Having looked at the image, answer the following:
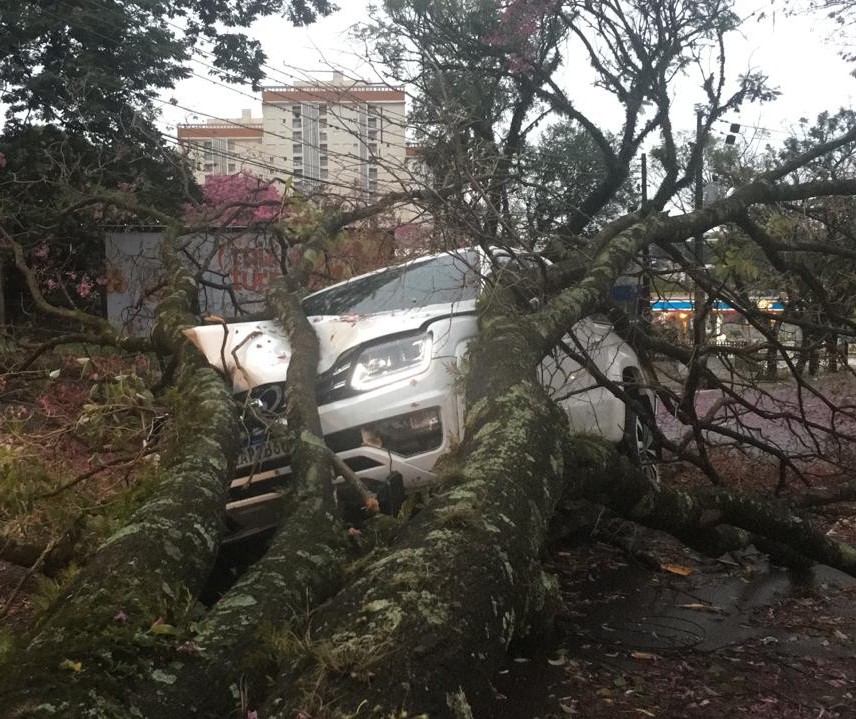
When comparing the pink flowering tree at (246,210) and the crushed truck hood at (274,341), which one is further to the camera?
the pink flowering tree at (246,210)

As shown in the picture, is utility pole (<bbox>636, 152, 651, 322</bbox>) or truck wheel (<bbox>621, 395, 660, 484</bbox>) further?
utility pole (<bbox>636, 152, 651, 322</bbox>)

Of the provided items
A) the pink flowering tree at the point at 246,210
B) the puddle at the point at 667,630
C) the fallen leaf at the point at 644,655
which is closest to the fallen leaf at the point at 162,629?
the puddle at the point at 667,630

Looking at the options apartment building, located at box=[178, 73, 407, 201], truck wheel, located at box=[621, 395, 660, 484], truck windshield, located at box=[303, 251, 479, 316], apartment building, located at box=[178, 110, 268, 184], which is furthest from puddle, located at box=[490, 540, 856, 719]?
apartment building, located at box=[178, 110, 268, 184]

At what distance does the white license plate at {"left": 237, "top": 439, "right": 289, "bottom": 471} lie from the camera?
4027 millimetres

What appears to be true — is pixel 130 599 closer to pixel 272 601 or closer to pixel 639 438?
pixel 272 601

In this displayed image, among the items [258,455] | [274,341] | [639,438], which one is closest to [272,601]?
[258,455]

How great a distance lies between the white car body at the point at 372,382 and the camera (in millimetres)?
4094

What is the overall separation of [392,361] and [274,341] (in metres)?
0.73

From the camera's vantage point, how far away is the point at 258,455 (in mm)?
4062

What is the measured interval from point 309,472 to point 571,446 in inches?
39.1

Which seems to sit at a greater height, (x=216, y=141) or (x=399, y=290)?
(x=216, y=141)

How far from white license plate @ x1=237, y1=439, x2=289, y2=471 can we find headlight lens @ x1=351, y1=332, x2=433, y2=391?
45cm

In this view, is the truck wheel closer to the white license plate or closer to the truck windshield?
the truck windshield

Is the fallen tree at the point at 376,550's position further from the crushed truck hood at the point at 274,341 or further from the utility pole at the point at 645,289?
the utility pole at the point at 645,289
